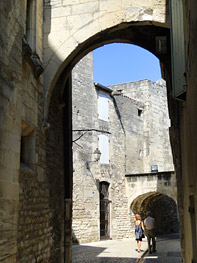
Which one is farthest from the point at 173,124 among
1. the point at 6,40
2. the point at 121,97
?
the point at 121,97

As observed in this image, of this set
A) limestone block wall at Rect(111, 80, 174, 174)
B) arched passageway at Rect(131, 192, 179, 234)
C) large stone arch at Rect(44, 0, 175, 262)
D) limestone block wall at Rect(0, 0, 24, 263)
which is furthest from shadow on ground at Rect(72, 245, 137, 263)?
limestone block wall at Rect(111, 80, 174, 174)

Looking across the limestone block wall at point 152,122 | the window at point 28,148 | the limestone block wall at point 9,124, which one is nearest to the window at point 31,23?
the limestone block wall at point 9,124

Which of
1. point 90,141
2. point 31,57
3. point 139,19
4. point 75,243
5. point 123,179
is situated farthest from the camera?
point 123,179

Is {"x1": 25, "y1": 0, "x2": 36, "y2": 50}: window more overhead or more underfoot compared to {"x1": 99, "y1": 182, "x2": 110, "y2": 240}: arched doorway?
more overhead

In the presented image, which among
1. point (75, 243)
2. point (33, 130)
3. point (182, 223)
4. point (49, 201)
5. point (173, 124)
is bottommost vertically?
point (75, 243)

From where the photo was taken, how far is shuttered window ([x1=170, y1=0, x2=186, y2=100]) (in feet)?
14.9

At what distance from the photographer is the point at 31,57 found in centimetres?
577

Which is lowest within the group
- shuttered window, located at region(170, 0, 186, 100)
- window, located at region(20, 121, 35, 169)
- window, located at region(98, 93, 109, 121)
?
window, located at region(20, 121, 35, 169)

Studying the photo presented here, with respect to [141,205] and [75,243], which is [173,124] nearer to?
[75,243]

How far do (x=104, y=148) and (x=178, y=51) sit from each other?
40.2 ft

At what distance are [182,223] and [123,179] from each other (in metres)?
9.81

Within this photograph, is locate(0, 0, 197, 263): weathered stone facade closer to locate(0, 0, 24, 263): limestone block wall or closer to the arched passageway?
locate(0, 0, 24, 263): limestone block wall

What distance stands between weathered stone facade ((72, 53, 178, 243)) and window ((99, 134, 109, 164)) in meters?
0.18

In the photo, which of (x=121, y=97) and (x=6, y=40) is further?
(x=121, y=97)
